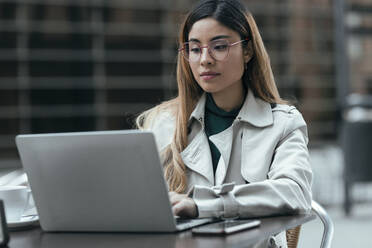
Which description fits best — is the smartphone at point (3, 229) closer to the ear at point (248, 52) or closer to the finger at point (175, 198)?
the finger at point (175, 198)

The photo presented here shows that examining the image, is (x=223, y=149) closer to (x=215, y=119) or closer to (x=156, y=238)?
(x=215, y=119)

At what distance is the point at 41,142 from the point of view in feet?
5.49

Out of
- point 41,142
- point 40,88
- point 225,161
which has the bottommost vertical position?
point 40,88

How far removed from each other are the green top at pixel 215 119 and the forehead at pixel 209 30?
261mm

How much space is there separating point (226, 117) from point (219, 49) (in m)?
0.28

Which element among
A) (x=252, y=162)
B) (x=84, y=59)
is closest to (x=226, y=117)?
(x=252, y=162)

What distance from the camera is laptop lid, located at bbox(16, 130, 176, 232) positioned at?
5.12 feet

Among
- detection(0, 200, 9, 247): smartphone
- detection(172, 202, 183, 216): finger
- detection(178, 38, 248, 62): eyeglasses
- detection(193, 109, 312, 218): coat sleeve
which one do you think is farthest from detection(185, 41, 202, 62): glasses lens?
detection(0, 200, 9, 247): smartphone

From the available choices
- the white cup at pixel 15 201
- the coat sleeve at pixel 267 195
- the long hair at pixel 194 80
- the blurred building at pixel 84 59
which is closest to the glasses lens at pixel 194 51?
the long hair at pixel 194 80

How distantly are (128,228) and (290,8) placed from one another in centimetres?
1653

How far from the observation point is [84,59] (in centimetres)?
1508

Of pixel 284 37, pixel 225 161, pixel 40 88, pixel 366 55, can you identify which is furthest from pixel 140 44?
pixel 225 161

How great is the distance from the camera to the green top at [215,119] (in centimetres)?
228

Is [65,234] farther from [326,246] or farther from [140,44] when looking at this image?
[140,44]
